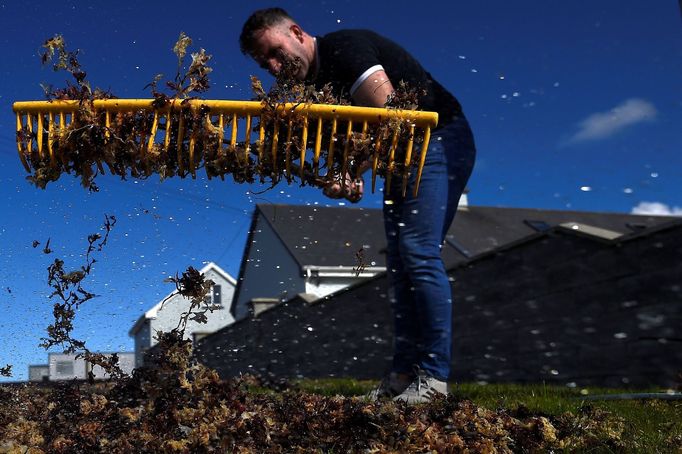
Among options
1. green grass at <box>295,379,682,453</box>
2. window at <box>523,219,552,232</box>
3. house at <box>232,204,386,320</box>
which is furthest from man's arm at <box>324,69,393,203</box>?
window at <box>523,219,552,232</box>

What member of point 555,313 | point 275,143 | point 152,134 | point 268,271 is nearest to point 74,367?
point 268,271

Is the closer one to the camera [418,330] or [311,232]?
[418,330]

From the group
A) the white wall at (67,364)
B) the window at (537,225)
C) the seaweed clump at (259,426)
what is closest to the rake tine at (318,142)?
the seaweed clump at (259,426)

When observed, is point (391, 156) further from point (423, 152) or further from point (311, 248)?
point (311, 248)

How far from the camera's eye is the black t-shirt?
3.46m

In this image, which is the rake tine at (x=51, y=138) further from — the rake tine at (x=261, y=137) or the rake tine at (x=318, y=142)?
the rake tine at (x=318, y=142)

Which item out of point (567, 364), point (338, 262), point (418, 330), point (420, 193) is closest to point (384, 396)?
point (418, 330)

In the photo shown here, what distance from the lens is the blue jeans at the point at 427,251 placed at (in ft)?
11.0

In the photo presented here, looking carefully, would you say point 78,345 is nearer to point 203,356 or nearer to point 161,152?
point 161,152

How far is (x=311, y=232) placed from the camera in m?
19.2

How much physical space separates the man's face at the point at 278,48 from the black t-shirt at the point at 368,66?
0.13 meters

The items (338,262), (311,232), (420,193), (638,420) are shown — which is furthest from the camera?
(311,232)

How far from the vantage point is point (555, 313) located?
6.46 metres

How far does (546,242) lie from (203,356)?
8.77m
